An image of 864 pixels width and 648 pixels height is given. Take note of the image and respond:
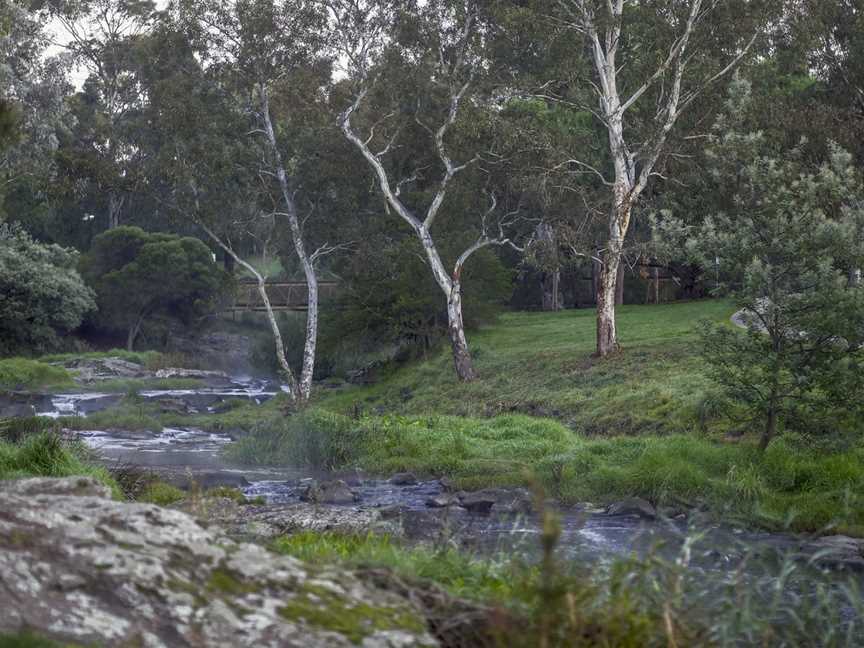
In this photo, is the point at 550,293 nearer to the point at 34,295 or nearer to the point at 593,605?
the point at 34,295

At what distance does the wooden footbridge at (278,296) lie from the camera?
51619 mm

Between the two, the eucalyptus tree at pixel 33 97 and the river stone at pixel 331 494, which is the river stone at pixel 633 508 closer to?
the river stone at pixel 331 494

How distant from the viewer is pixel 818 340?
18469 mm

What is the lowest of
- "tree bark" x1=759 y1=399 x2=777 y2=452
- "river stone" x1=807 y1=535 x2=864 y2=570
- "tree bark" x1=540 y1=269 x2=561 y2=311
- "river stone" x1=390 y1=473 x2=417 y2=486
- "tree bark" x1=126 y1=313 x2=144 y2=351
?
"river stone" x1=390 y1=473 x2=417 y2=486

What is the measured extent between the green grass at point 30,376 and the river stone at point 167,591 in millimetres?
40347

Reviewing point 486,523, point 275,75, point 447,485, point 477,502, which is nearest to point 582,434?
point 447,485

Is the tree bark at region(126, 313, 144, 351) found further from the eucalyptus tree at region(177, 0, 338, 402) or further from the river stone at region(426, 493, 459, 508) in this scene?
the river stone at region(426, 493, 459, 508)

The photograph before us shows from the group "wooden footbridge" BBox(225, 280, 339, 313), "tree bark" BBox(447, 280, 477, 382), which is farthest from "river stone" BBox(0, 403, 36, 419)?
"wooden footbridge" BBox(225, 280, 339, 313)

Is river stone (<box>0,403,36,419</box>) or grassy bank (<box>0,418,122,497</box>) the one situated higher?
grassy bank (<box>0,418,122,497</box>)

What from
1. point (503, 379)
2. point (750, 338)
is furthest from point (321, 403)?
point (750, 338)

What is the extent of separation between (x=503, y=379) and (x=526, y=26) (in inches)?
407

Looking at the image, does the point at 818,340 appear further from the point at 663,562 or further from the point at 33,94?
the point at 33,94

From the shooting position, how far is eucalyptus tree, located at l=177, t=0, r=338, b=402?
37344 mm

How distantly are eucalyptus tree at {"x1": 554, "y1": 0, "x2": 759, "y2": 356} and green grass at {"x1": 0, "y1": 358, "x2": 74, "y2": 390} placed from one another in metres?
22.9
